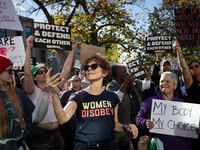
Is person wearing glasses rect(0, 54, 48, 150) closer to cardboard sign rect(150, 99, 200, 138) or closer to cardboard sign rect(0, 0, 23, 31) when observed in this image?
cardboard sign rect(150, 99, 200, 138)

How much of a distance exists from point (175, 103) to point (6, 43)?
3641mm

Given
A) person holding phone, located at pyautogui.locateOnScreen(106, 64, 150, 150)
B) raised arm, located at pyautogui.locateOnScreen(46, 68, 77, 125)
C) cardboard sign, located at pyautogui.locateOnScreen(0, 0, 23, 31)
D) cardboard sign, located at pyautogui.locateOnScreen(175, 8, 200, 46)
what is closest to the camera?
raised arm, located at pyautogui.locateOnScreen(46, 68, 77, 125)

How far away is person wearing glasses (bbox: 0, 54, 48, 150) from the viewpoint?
6.71 ft

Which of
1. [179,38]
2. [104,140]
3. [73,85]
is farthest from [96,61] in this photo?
[179,38]

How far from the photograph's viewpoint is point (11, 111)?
2.14 metres

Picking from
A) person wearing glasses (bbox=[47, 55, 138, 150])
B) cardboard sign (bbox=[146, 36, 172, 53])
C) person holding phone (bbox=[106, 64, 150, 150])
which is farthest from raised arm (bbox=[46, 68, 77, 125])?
cardboard sign (bbox=[146, 36, 172, 53])

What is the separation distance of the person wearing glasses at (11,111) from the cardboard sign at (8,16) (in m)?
1.76

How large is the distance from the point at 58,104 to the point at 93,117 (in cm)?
42

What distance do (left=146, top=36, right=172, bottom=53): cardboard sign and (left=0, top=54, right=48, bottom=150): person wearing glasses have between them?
473 cm

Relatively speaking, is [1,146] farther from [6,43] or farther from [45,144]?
[6,43]

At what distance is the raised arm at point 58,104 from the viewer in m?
1.94

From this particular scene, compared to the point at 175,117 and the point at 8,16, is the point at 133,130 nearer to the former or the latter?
the point at 175,117

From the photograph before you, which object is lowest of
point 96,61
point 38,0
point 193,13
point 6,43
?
point 96,61

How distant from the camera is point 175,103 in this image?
3109 millimetres
